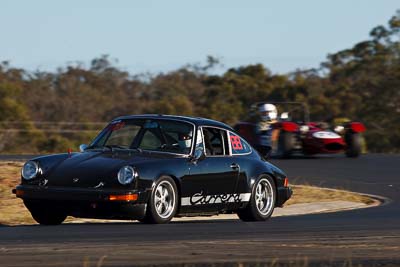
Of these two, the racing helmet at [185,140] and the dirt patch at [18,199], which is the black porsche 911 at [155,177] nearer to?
the racing helmet at [185,140]

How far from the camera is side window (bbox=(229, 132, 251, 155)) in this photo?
13887 millimetres

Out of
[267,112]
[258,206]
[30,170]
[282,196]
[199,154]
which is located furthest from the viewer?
[267,112]

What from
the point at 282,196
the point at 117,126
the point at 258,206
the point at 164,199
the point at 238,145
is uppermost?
the point at 117,126

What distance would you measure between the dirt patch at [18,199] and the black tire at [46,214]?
1.01 metres

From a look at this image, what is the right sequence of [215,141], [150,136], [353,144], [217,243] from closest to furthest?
[217,243] < [150,136] < [215,141] < [353,144]

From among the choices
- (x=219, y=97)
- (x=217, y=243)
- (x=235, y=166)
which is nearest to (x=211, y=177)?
(x=235, y=166)

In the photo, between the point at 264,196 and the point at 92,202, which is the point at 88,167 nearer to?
the point at 92,202

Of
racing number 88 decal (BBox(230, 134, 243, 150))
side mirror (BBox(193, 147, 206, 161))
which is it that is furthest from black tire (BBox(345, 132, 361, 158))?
side mirror (BBox(193, 147, 206, 161))

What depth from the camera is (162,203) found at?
12.4 meters

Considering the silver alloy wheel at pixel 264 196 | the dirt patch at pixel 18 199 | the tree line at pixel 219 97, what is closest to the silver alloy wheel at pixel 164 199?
the silver alloy wheel at pixel 264 196

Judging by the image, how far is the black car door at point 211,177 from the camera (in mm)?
12867

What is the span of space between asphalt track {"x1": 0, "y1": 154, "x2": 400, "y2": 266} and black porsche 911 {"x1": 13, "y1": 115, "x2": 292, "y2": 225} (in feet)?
0.81

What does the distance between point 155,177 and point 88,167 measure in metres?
0.77

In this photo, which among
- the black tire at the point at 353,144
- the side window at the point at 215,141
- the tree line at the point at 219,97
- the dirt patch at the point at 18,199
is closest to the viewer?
the side window at the point at 215,141
